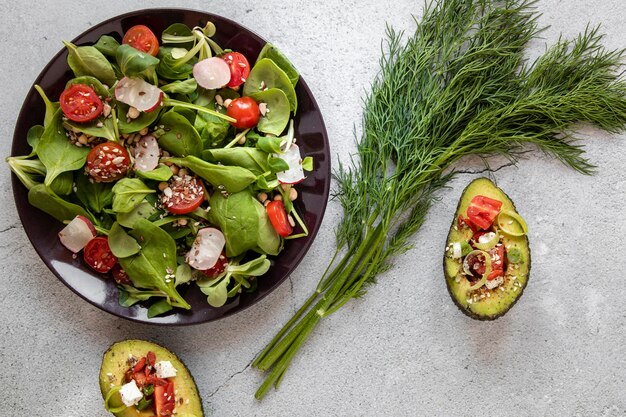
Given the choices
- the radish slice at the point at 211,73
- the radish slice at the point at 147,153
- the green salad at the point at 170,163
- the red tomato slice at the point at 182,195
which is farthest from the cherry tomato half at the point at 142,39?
the red tomato slice at the point at 182,195

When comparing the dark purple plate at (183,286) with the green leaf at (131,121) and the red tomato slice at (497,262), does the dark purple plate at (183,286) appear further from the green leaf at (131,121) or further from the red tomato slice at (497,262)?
the red tomato slice at (497,262)

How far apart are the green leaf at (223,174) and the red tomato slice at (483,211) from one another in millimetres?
646

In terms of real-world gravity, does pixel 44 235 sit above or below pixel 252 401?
above

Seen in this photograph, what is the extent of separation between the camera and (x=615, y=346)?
6.57 feet

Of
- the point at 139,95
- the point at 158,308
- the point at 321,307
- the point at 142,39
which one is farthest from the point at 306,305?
the point at 142,39

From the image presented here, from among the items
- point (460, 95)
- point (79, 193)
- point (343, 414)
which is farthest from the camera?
point (343, 414)

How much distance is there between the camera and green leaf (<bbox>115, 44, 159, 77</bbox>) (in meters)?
1.51

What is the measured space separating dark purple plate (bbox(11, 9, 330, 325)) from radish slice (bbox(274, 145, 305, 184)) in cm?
6

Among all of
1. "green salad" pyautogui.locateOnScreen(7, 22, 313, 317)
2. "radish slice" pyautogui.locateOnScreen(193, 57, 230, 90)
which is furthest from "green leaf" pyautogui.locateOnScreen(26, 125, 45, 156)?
"radish slice" pyautogui.locateOnScreen(193, 57, 230, 90)

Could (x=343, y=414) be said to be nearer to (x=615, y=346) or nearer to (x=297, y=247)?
(x=297, y=247)

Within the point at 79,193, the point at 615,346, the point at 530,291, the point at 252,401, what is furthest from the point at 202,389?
the point at 615,346

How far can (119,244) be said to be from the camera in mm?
1613

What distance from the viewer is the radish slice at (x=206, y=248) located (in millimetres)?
1666

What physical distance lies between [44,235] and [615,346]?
1812 millimetres
